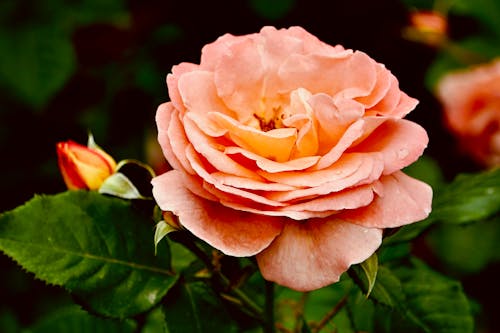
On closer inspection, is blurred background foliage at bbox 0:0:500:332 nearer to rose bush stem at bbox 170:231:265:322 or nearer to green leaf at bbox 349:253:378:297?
rose bush stem at bbox 170:231:265:322

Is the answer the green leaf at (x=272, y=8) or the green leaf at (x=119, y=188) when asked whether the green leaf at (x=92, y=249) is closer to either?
the green leaf at (x=119, y=188)

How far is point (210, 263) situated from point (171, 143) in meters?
0.18

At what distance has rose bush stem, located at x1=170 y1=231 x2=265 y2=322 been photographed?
759 millimetres

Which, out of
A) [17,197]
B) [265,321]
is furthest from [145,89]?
[265,321]

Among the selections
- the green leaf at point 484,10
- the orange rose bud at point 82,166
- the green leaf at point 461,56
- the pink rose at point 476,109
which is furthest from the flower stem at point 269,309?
the green leaf at point 484,10

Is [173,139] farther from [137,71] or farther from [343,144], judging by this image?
[137,71]

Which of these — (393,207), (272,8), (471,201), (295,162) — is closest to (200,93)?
(295,162)

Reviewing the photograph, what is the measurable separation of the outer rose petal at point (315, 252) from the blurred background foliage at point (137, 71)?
3.30 ft

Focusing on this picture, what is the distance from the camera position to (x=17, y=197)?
1871 millimetres

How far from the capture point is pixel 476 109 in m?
1.62

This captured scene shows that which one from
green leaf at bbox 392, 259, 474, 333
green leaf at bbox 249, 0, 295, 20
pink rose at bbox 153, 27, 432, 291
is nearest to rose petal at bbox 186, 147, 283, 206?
pink rose at bbox 153, 27, 432, 291

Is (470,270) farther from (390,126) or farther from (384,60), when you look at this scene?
(390,126)

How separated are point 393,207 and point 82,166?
1.16ft

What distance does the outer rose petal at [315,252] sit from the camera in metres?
0.67
